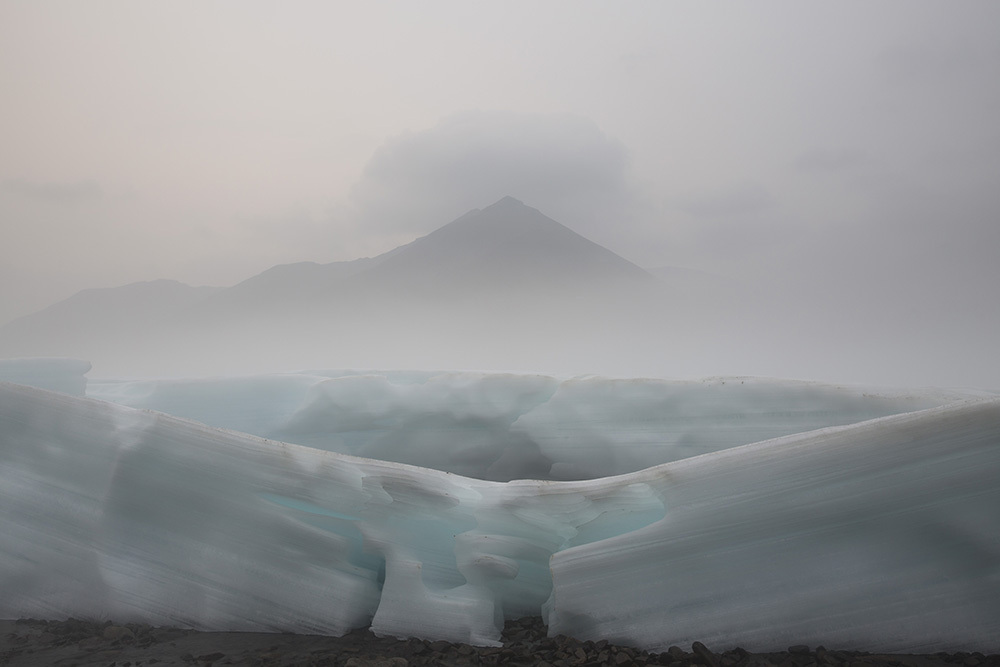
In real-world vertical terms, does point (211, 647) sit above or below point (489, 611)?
below

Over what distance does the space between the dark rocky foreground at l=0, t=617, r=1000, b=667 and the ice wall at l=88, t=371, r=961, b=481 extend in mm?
1955

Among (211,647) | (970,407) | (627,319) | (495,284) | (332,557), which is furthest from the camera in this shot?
(495,284)

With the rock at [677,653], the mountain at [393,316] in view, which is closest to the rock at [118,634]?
the rock at [677,653]

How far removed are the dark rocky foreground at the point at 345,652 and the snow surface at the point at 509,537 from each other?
0.07 meters

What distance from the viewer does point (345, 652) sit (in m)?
2.52

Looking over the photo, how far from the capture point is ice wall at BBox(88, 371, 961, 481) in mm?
4504

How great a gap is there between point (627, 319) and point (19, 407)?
117 feet

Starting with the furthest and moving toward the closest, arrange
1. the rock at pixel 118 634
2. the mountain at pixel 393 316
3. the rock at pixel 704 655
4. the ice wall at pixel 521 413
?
the mountain at pixel 393 316
the ice wall at pixel 521 413
the rock at pixel 118 634
the rock at pixel 704 655

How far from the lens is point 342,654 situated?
2.50 metres

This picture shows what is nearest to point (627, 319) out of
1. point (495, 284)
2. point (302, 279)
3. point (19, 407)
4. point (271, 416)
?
point (495, 284)

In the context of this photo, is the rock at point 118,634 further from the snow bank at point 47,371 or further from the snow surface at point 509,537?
the snow bank at point 47,371

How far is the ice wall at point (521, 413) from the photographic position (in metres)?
4.50

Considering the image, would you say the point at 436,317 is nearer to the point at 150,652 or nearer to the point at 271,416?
the point at 271,416

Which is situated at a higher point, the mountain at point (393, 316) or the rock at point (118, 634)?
the mountain at point (393, 316)
